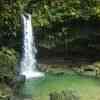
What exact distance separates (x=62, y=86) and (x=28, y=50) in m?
4.31

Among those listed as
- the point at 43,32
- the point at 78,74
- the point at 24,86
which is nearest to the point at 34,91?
the point at 24,86

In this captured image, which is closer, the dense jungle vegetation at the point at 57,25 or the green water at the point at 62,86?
the green water at the point at 62,86

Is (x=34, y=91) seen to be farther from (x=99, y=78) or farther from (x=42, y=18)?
(x=42, y=18)

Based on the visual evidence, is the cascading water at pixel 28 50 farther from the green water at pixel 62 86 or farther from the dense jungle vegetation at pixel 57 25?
the green water at pixel 62 86

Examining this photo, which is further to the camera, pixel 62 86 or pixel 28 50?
pixel 28 50

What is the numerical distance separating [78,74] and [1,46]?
14.8 ft

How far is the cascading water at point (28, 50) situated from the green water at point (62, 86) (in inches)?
65.7

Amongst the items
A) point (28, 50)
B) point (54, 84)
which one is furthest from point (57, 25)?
point (54, 84)

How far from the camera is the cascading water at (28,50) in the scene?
21.7 m

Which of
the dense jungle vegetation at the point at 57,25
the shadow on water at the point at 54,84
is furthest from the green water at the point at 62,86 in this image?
the dense jungle vegetation at the point at 57,25

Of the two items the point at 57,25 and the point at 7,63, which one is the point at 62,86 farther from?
the point at 57,25

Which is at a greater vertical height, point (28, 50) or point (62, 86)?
point (28, 50)

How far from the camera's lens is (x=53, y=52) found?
22.3 metres

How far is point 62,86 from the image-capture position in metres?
18.9
